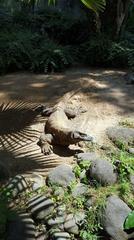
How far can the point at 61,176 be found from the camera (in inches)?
166

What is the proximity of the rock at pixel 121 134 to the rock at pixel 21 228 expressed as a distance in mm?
1653

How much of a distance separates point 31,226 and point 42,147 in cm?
124

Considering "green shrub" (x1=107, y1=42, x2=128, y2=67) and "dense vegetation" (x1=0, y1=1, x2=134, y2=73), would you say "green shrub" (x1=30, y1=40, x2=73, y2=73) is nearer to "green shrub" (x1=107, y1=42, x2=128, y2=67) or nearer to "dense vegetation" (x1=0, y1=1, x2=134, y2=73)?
"dense vegetation" (x1=0, y1=1, x2=134, y2=73)

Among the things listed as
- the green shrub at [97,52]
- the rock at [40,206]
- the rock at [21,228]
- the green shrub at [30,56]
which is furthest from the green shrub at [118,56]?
the rock at [21,228]

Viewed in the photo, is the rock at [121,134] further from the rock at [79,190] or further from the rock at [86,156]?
the rock at [79,190]

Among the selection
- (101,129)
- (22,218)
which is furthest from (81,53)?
(22,218)

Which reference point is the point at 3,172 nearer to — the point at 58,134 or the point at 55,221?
the point at 55,221

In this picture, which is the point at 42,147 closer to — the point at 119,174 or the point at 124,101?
the point at 119,174

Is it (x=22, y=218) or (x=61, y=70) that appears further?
(x=61, y=70)

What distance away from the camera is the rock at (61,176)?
4.18 meters

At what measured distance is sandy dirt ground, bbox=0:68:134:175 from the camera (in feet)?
15.1

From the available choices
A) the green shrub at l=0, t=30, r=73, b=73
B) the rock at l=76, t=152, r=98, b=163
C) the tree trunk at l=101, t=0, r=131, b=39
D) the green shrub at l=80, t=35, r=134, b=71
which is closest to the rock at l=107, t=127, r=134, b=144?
the rock at l=76, t=152, r=98, b=163

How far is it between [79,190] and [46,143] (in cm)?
94

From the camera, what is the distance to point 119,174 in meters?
4.27
